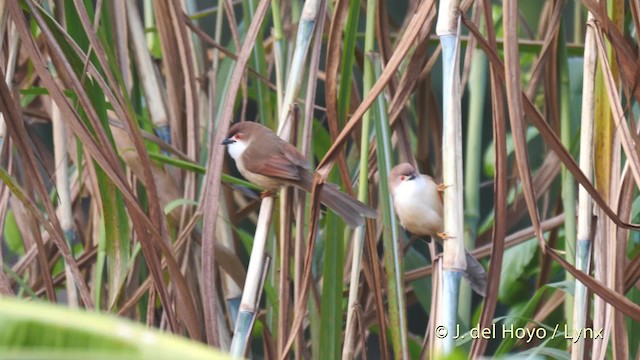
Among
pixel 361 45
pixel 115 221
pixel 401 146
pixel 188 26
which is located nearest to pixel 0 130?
pixel 115 221

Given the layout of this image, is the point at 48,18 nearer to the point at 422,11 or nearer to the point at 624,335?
the point at 422,11

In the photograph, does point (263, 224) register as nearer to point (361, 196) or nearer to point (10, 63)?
point (361, 196)

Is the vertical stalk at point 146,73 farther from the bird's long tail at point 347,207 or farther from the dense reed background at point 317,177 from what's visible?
the bird's long tail at point 347,207

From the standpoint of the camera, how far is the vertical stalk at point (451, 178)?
1.15m

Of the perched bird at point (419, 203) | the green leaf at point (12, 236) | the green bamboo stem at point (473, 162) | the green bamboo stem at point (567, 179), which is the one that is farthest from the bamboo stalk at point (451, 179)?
the green leaf at point (12, 236)

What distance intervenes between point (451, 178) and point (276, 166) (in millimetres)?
717

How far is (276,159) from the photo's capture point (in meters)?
1.83

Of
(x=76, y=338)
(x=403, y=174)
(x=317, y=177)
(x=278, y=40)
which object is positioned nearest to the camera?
(x=76, y=338)

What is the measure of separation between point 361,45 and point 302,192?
2.58 feet

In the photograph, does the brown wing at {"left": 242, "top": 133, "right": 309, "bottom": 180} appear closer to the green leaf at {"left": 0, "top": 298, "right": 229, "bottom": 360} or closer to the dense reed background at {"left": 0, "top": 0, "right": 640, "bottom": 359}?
the dense reed background at {"left": 0, "top": 0, "right": 640, "bottom": 359}

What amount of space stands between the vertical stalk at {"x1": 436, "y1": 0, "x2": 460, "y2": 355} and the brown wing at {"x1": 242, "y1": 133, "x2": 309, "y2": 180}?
1.50 ft

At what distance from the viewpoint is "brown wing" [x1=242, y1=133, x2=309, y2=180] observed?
5.52ft

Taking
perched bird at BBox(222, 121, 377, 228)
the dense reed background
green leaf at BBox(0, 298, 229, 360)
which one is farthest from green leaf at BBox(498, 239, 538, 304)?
green leaf at BBox(0, 298, 229, 360)

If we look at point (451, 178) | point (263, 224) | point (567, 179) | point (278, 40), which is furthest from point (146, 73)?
point (451, 178)
